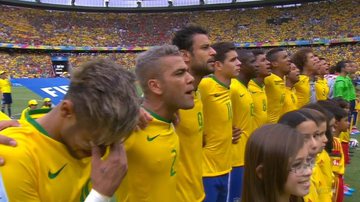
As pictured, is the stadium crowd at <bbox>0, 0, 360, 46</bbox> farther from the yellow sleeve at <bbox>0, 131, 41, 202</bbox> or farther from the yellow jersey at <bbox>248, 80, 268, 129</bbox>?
the yellow sleeve at <bbox>0, 131, 41, 202</bbox>

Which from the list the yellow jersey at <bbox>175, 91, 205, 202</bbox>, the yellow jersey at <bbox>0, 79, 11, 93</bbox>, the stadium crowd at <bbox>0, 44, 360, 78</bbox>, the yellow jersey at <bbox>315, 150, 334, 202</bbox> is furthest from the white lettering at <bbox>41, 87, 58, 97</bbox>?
the stadium crowd at <bbox>0, 44, 360, 78</bbox>

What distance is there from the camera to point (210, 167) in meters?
4.28

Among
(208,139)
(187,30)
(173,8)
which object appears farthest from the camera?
(173,8)

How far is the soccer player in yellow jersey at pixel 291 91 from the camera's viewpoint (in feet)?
21.3

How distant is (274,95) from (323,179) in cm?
327

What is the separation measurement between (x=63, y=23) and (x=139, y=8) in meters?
11.5

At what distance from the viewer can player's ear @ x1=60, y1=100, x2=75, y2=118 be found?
5.22 feet

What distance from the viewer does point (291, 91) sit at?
6.77 meters

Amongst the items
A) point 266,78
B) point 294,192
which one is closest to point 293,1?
point 266,78

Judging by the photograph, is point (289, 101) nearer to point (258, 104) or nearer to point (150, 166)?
point (258, 104)

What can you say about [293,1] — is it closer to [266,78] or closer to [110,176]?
[266,78]

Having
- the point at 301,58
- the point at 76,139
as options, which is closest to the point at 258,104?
the point at 301,58

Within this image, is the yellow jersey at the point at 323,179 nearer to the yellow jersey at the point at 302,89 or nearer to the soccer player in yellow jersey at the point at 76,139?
the soccer player in yellow jersey at the point at 76,139

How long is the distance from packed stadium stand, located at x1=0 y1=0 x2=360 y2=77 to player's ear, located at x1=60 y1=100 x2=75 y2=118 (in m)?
40.1
